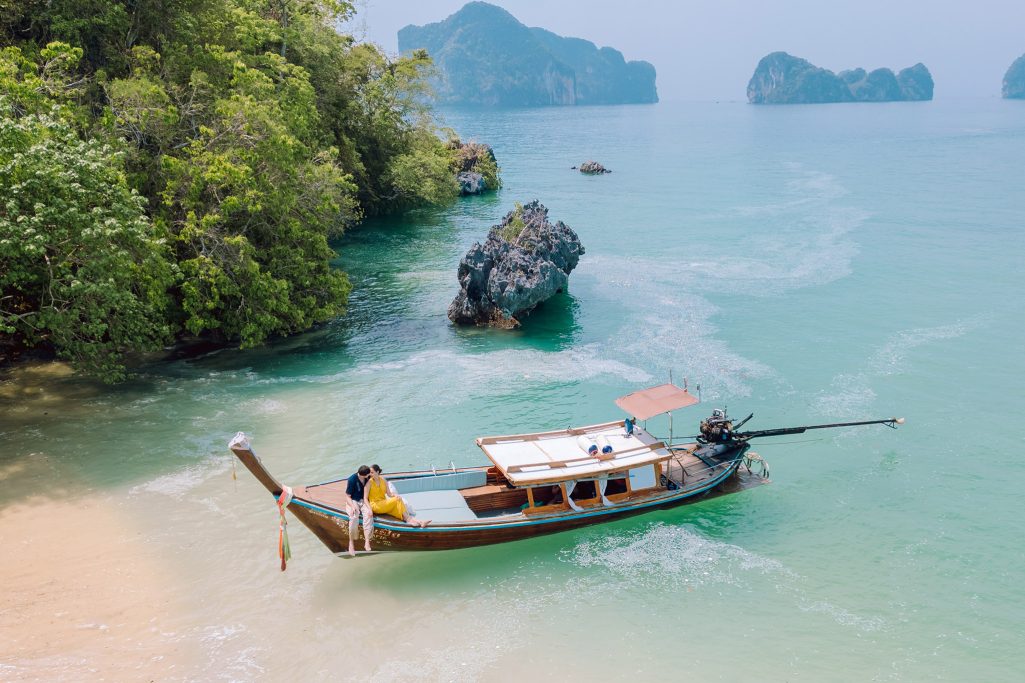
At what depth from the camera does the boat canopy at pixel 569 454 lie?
20234 millimetres

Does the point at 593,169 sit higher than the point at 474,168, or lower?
lower

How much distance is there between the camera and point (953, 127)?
16150 cm

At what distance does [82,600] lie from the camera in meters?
17.9

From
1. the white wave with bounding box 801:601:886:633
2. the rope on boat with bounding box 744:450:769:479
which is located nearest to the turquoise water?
the white wave with bounding box 801:601:886:633

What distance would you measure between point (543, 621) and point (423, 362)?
1648 cm

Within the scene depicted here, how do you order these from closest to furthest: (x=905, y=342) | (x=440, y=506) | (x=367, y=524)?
(x=367, y=524) < (x=440, y=506) < (x=905, y=342)

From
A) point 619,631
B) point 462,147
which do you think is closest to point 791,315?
point 619,631

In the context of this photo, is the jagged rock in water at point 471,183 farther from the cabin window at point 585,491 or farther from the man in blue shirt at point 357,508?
the man in blue shirt at point 357,508

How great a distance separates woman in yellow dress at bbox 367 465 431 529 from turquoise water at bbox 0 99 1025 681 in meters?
1.59

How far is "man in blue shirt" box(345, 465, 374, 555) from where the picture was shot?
18.3 metres

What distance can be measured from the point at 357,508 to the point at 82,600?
21.2 feet

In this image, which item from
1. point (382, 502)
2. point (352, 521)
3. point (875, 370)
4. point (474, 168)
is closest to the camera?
point (352, 521)

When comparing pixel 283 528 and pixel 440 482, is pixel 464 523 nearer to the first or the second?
pixel 440 482

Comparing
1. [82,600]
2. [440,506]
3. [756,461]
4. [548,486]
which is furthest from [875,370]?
[82,600]
